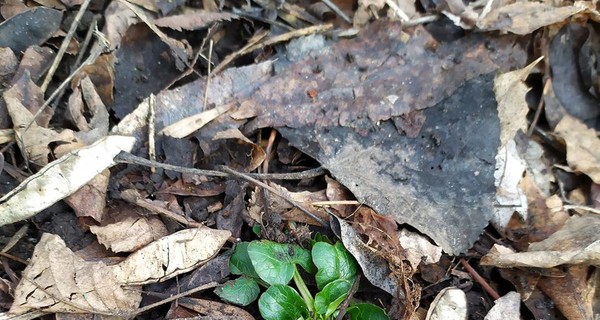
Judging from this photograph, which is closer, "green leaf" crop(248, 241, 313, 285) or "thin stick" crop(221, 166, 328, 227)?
"green leaf" crop(248, 241, 313, 285)

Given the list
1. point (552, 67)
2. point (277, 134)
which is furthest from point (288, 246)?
point (552, 67)

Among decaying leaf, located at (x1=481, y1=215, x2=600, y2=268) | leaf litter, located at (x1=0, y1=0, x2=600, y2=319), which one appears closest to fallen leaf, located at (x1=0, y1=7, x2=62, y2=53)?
leaf litter, located at (x1=0, y1=0, x2=600, y2=319)

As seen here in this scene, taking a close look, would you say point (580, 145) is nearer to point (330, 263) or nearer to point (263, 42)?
point (330, 263)

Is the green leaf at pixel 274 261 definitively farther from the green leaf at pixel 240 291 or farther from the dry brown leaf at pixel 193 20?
the dry brown leaf at pixel 193 20

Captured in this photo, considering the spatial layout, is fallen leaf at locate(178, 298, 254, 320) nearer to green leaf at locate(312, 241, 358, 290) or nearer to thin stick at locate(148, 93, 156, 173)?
green leaf at locate(312, 241, 358, 290)

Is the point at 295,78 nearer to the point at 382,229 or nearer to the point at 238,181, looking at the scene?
the point at 238,181

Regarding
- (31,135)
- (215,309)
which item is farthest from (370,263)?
(31,135)
